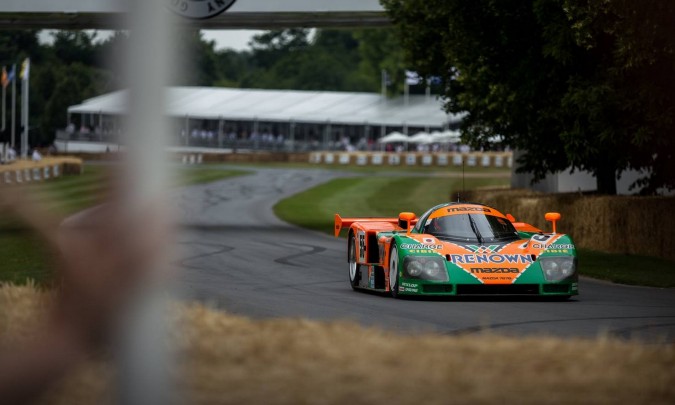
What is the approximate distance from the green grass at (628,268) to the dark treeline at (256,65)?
48945mm

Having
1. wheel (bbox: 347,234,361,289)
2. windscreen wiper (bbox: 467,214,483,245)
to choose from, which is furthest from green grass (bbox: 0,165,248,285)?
windscreen wiper (bbox: 467,214,483,245)

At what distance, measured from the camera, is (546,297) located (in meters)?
16.5

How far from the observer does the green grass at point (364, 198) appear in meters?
42.7

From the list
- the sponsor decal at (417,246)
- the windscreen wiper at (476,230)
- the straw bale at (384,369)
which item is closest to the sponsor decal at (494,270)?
the sponsor decal at (417,246)

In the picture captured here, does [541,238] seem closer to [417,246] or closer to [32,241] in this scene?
A: [417,246]

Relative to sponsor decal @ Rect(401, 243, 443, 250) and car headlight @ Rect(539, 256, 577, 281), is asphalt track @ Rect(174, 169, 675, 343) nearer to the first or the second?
car headlight @ Rect(539, 256, 577, 281)

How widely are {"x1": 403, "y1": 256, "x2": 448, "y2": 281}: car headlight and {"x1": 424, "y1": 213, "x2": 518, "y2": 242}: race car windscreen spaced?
0.86 metres

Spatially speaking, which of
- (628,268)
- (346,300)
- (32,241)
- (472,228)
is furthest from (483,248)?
(32,241)

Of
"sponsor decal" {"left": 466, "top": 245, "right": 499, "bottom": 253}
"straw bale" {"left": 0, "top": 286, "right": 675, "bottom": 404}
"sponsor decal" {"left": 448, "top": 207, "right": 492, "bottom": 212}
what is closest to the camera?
"straw bale" {"left": 0, "top": 286, "right": 675, "bottom": 404}

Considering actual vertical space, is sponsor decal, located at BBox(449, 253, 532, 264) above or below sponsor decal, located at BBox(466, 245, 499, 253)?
below

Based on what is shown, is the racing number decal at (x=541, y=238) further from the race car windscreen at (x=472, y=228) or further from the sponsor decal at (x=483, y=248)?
the sponsor decal at (x=483, y=248)

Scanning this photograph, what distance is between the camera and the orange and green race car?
51.6 feet

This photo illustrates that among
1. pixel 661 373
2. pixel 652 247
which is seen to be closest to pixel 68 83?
pixel 652 247

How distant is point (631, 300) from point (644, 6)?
6.01 m
